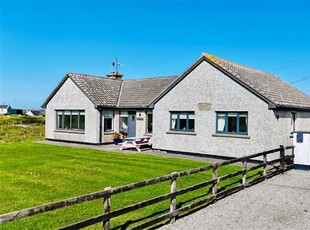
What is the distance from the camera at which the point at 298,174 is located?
14.1 m

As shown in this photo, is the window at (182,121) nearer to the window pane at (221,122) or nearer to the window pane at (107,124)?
the window pane at (221,122)

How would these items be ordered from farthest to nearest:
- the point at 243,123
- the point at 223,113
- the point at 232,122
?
1. the point at 223,113
2. the point at 232,122
3. the point at 243,123

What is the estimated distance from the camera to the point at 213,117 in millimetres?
18891

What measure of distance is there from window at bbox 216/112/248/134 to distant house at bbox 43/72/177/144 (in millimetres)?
6895

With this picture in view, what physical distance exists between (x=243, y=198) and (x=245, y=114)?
871cm

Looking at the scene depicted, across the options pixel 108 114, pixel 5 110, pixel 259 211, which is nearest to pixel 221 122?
pixel 259 211

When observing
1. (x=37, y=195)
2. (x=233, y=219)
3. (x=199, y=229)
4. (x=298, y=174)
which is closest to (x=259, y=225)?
(x=233, y=219)

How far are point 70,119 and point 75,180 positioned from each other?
639 inches

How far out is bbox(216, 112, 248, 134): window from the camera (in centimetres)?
1786

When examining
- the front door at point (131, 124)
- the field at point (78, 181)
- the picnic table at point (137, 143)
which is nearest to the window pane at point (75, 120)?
the front door at point (131, 124)

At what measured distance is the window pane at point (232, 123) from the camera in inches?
717

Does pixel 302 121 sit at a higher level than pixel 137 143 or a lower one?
higher

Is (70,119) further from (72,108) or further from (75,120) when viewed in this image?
(72,108)

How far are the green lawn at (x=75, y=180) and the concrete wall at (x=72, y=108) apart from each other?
547 centimetres
